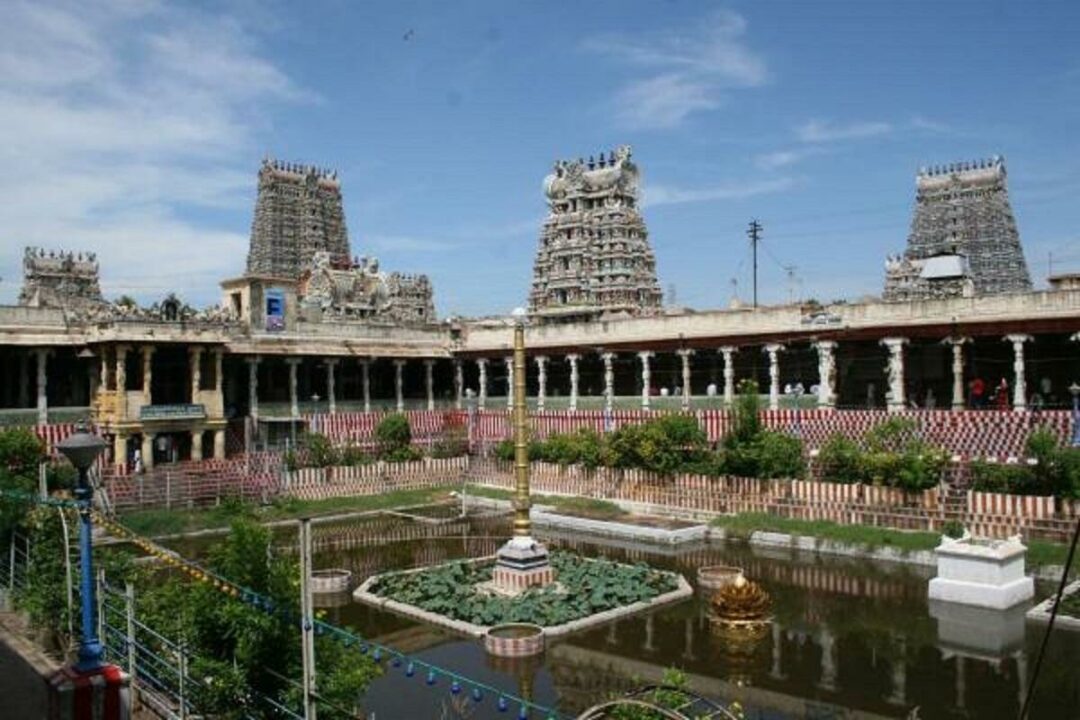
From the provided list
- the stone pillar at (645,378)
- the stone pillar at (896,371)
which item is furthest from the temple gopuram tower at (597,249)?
the stone pillar at (896,371)

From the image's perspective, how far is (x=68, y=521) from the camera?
12.3 meters

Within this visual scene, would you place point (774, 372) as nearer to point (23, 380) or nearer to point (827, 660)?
point (827, 660)

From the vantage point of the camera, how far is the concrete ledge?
14570 millimetres

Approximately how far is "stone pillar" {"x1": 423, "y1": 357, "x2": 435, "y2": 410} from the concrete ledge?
3027cm

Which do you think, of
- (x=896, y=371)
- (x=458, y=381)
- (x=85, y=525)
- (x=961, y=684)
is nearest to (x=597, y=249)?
(x=458, y=381)

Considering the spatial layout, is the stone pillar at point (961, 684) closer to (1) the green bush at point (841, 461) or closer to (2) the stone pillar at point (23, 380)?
(1) the green bush at point (841, 461)

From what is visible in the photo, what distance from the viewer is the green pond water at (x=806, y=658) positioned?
1210cm

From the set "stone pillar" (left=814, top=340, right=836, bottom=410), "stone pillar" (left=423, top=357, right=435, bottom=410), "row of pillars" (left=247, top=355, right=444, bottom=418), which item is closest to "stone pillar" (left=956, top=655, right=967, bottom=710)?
"stone pillar" (left=814, top=340, right=836, bottom=410)

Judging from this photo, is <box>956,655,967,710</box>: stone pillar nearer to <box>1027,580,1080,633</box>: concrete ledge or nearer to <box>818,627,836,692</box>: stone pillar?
<box>818,627,836,692</box>: stone pillar

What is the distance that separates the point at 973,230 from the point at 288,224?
44.2 meters

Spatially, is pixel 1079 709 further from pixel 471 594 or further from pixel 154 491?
pixel 154 491

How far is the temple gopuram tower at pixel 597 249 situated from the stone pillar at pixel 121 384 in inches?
1109

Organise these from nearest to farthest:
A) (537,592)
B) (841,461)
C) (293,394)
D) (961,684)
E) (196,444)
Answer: (961,684), (537,592), (841,461), (196,444), (293,394)

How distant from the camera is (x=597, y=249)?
2181 inches
